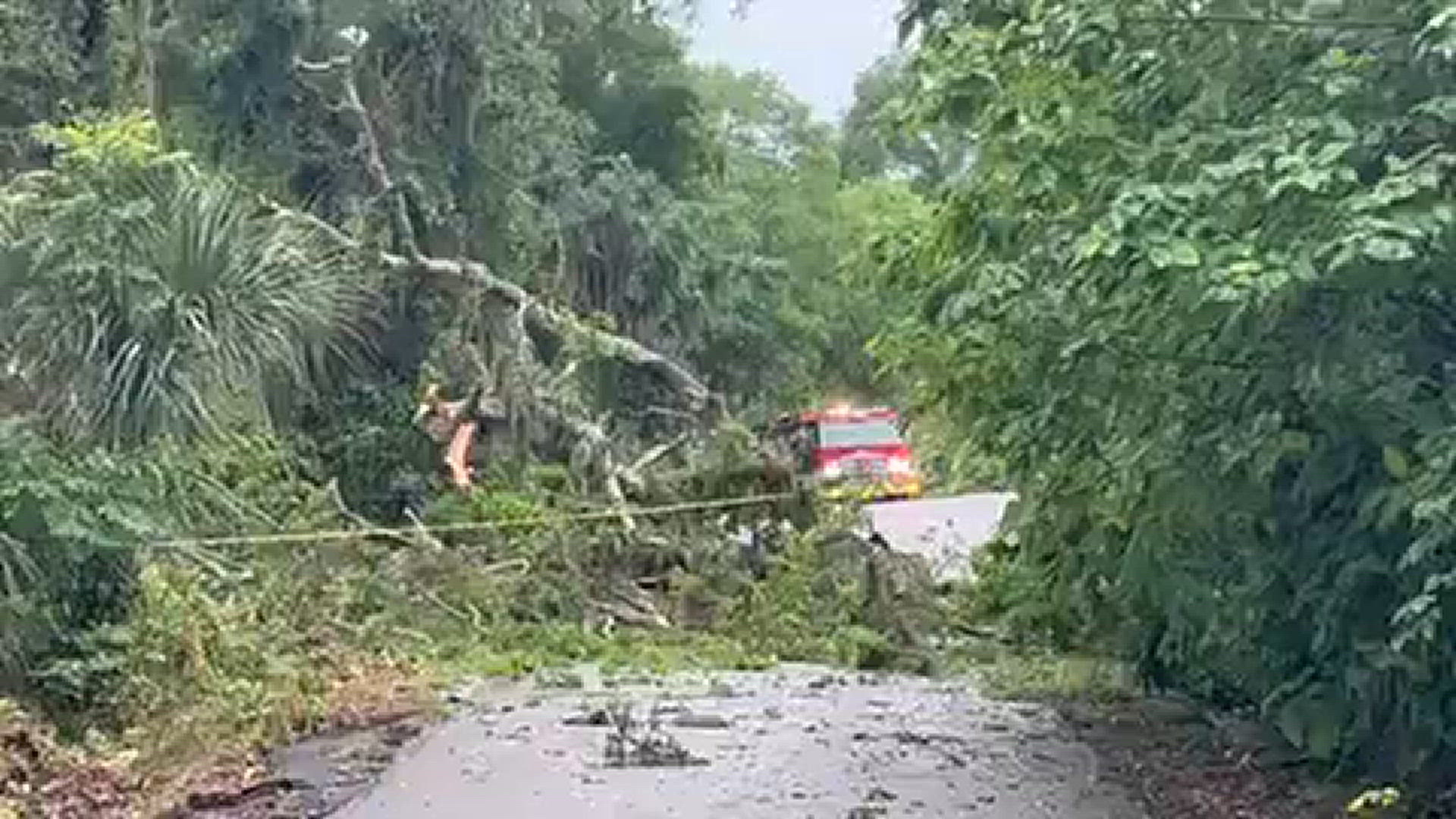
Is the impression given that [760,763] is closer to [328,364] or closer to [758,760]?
[758,760]

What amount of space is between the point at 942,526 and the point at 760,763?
43.4 feet

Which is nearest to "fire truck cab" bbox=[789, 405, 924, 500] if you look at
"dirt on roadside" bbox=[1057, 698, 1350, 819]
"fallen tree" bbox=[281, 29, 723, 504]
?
"fallen tree" bbox=[281, 29, 723, 504]

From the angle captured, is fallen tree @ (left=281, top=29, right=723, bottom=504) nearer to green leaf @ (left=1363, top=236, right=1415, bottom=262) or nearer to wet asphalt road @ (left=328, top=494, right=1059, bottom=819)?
wet asphalt road @ (left=328, top=494, right=1059, bottom=819)

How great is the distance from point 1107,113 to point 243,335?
6.18 meters

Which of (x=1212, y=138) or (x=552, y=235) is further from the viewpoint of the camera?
(x=552, y=235)

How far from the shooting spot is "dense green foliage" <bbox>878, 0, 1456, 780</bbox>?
605cm

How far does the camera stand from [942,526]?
2259 centimetres

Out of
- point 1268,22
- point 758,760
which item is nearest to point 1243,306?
point 1268,22

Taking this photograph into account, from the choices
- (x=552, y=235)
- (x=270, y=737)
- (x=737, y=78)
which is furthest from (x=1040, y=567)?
(x=737, y=78)

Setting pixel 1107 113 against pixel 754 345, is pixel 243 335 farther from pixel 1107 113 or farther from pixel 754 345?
pixel 754 345

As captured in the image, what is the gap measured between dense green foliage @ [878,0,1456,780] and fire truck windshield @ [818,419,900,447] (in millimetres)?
17999

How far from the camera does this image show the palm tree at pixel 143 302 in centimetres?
1140

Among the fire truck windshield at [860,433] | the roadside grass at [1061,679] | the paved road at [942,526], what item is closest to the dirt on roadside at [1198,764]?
the roadside grass at [1061,679]

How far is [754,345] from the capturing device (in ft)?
104
